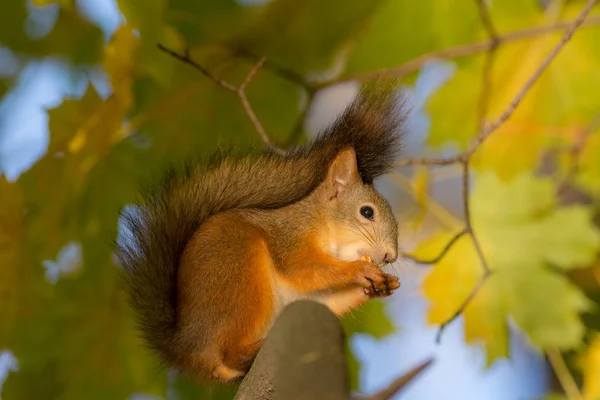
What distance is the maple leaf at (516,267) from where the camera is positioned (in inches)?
59.9

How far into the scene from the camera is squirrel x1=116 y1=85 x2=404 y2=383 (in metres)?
0.91

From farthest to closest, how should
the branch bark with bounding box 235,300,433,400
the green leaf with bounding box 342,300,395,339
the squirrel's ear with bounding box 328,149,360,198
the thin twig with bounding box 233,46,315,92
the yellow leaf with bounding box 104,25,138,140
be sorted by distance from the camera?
the green leaf with bounding box 342,300,395,339 < the thin twig with bounding box 233,46,315,92 < the yellow leaf with bounding box 104,25,138,140 < the squirrel's ear with bounding box 328,149,360,198 < the branch bark with bounding box 235,300,433,400

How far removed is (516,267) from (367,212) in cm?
70

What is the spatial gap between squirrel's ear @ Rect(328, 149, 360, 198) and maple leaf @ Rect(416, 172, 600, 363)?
0.56 meters

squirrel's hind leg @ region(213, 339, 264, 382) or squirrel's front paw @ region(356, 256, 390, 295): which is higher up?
squirrel's front paw @ region(356, 256, 390, 295)

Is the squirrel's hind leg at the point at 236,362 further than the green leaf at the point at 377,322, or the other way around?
the green leaf at the point at 377,322

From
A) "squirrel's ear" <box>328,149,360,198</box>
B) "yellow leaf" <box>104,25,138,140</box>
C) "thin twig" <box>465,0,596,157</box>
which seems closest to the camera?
"squirrel's ear" <box>328,149,360,198</box>

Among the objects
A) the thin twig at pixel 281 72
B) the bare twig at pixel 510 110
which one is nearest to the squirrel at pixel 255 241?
the bare twig at pixel 510 110

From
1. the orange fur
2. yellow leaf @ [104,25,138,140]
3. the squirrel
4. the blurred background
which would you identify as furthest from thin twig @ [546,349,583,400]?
yellow leaf @ [104,25,138,140]

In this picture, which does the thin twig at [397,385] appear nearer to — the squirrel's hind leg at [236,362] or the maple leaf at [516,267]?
the squirrel's hind leg at [236,362]

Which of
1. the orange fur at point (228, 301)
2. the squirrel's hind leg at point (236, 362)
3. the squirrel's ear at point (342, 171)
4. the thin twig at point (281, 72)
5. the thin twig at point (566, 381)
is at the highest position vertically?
the thin twig at point (281, 72)

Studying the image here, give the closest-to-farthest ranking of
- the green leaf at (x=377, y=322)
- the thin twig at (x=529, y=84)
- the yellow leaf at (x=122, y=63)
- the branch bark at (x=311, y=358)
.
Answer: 1. the branch bark at (x=311, y=358)
2. the thin twig at (x=529, y=84)
3. the yellow leaf at (x=122, y=63)
4. the green leaf at (x=377, y=322)

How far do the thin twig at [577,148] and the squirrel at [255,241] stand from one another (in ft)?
2.64

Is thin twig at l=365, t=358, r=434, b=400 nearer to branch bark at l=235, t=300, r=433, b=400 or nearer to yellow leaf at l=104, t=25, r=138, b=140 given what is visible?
branch bark at l=235, t=300, r=433, b=400
